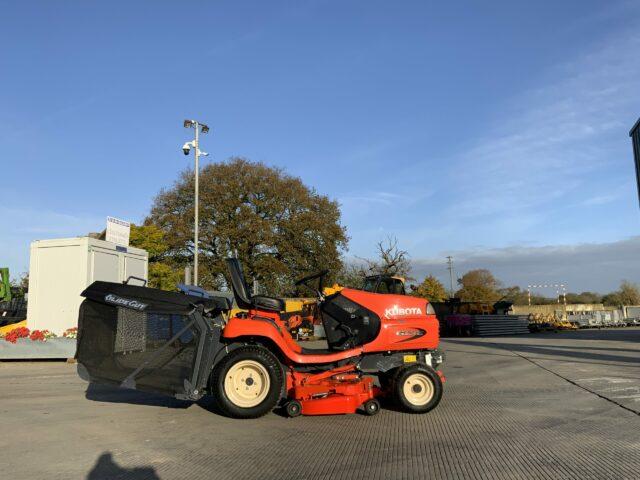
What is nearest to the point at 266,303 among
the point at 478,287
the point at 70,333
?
the point at 70,333

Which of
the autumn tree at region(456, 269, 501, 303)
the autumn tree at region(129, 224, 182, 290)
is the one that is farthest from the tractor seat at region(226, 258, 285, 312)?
the autumn tree at region(456, 269, 501, 303)

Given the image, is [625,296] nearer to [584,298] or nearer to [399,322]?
[584,298]

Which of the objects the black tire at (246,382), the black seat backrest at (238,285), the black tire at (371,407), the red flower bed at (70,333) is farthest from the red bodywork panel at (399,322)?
the red flower bed at (70,333)

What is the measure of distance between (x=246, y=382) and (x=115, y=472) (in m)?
2.18

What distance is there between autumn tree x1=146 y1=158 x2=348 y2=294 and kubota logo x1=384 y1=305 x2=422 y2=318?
94.5ft

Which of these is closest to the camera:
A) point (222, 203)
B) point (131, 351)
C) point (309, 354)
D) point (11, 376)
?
point (131, 351)

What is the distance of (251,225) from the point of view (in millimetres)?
35406

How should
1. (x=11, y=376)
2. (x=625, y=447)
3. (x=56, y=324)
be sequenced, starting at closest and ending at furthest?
(x=625, y=447) < (x=11, y=376) < (x=56, y=324)

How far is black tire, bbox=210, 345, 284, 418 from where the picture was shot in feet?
20.6

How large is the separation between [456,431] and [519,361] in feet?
28.4

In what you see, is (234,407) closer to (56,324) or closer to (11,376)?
(11,376)

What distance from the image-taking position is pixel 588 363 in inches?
510

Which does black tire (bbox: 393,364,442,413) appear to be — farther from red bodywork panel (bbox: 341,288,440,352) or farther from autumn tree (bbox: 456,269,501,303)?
autumn tree (bbox: 456,269,501,303)

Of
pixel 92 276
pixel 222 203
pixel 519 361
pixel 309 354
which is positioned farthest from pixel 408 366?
pixel 222 203
